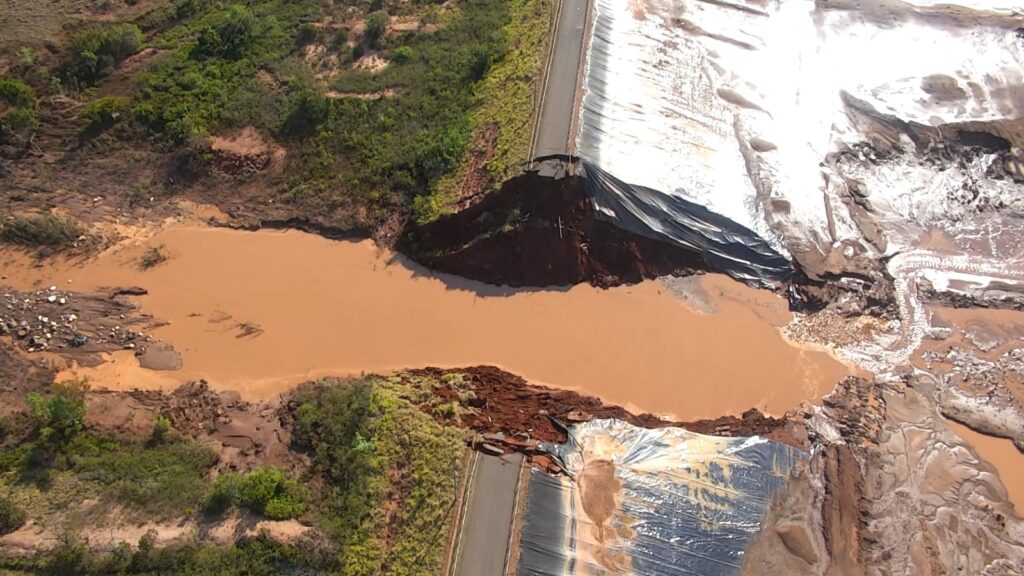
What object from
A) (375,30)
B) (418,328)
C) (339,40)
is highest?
(375,30)

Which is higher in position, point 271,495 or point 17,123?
point 17,123

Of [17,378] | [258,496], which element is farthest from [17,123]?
[258,496]

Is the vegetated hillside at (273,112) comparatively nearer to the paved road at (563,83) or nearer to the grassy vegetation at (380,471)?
the paved road at (563,83)

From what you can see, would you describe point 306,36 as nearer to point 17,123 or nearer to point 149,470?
point 17,123

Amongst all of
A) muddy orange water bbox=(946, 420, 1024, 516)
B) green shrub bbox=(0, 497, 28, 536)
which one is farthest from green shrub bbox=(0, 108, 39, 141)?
muddy orange water bbox=(946, 420, 1024, 516)

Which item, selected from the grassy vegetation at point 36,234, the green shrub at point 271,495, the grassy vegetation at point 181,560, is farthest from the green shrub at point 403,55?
the grassy vegetation at point 181,560

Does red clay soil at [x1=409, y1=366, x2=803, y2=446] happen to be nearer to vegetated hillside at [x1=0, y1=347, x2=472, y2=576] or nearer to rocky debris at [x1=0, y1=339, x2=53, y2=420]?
vegetated hillside at [x1=0, y1=347, x2=472, y2=576]

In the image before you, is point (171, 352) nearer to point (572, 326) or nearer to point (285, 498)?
point (285, 498)
